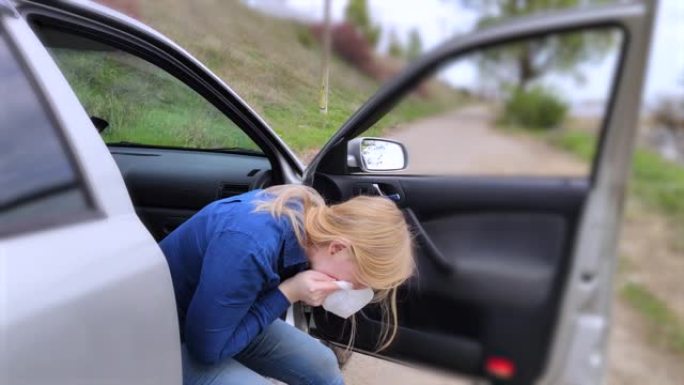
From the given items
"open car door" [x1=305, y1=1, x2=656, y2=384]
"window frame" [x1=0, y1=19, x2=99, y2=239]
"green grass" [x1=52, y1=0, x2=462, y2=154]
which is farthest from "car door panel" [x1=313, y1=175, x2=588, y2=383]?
"window frame" [x1=0, y1=19, x2=99, y2=239]

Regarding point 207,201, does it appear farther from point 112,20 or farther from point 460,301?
point 460,301

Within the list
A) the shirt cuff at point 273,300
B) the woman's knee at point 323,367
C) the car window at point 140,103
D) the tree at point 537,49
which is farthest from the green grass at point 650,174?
the car window at point 140,103

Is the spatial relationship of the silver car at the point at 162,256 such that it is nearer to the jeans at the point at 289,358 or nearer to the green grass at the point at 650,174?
the green grass at the point at 650,174

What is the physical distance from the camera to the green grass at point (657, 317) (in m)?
1.42

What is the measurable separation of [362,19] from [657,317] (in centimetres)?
97

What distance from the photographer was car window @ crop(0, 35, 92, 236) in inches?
54.0

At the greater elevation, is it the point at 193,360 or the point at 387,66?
the point at 387,66

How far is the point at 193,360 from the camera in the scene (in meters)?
1.92

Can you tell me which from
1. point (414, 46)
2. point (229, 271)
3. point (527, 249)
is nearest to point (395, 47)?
point (414, 46)

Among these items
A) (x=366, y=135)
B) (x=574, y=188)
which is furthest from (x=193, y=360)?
(x=574, y=188)

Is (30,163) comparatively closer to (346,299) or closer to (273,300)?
(273,300)

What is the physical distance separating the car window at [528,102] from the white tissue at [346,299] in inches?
19.5

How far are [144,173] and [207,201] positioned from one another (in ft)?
1.08

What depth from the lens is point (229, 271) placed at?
1686mm
